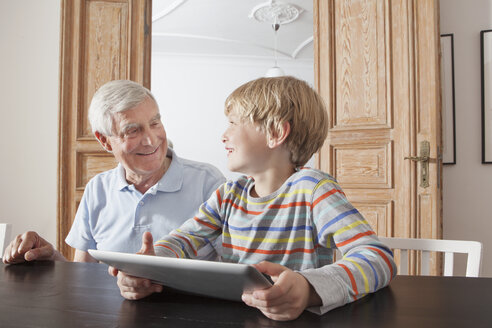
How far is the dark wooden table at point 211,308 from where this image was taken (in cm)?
56

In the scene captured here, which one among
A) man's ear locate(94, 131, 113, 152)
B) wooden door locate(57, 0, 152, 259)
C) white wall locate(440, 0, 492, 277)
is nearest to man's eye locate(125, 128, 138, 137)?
man's ear locate(94, 131, 113, 152)

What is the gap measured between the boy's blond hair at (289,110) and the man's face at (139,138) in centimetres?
46

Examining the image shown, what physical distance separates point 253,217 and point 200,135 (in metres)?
7.69

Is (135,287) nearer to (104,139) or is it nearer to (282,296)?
(282,296)

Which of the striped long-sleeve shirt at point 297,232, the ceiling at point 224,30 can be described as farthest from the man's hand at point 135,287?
the ceiling at point 224,30

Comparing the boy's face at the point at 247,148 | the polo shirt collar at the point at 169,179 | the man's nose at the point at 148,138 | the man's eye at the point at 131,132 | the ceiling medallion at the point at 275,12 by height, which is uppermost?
the ceiling medallion at the point at 275,12

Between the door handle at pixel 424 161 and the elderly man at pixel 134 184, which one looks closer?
the elderly man at pixel 134 184

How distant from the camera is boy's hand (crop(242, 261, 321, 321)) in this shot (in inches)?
21.0

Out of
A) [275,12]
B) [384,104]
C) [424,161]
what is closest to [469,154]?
[424,161]

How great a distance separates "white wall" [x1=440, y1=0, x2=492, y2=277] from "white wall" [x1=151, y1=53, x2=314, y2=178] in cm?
542

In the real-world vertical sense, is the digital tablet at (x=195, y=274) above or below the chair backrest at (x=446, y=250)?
above

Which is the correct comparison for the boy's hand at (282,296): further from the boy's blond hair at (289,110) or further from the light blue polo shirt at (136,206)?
the light blue polo shirt at (136,206)

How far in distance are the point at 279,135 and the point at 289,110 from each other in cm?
7

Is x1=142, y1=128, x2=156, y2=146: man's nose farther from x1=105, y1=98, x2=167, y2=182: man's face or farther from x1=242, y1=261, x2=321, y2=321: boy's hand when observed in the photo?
x1=242, y1=261, x2=321, y2=321: boy's hand
